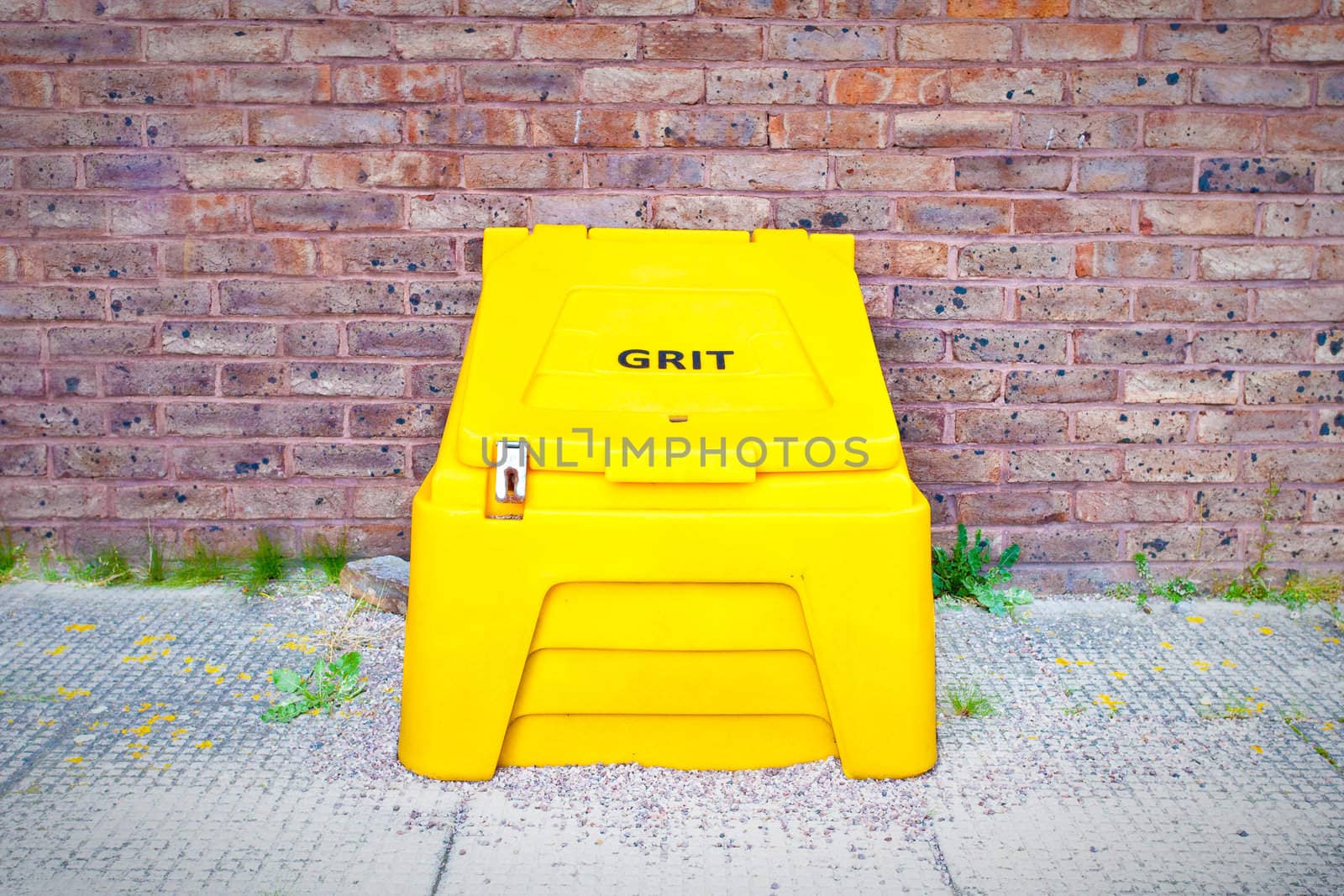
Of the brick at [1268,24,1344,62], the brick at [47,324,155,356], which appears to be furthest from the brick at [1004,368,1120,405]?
the brick at [47,324,155,356]

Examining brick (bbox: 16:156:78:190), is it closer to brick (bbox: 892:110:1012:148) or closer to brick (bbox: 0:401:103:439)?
brick (bbox: 0:401:103:439)

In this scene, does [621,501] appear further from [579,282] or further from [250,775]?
[250,775]

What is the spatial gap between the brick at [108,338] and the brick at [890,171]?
2.01 meters

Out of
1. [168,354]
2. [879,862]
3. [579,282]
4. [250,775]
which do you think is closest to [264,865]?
[250,775]

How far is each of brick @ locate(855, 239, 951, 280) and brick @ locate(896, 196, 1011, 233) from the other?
0.15ft

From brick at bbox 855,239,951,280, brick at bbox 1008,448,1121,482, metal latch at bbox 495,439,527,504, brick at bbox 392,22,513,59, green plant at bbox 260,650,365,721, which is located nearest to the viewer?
metal latch at bbox 495,439,527,504

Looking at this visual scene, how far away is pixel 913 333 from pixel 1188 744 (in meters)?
1.29

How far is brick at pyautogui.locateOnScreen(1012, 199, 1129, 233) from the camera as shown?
9.75 feet

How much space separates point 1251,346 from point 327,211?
265cm

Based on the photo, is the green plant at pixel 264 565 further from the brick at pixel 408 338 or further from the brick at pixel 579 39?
the brick at pixel 579 39

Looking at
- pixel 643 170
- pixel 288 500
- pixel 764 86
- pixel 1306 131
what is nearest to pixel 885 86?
pixel 764 86

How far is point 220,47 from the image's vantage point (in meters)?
2.91

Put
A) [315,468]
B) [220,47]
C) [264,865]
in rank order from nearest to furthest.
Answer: [264,865]
[220,47]
[315,468]

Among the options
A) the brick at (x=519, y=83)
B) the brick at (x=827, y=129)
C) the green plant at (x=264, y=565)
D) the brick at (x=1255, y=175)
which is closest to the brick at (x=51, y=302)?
the green plant at (x=264, y=565)
